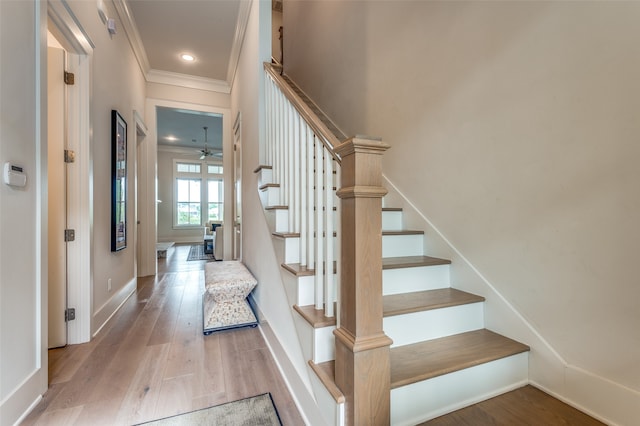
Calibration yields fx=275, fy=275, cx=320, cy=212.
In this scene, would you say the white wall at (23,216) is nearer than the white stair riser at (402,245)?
Yes

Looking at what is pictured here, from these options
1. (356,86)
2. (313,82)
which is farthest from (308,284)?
(313,82)

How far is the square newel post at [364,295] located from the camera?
1.00 m

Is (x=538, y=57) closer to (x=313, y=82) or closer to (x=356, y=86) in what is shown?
(x=356, y=86)

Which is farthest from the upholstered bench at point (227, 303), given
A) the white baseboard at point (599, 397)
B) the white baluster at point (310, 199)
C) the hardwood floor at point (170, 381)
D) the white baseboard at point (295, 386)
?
the white baseboard at point (599, 397)

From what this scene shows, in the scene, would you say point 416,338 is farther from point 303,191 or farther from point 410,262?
point 303,191

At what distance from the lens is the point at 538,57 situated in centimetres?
134

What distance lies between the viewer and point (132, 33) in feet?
10.7

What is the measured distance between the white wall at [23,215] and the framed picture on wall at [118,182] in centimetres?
126

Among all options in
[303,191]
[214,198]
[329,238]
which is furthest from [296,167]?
[214,198]

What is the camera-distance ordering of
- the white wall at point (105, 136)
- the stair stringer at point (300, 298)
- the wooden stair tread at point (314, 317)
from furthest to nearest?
the white wall at point (105, 136), the wooden stair tread at point (314, 317), the stair stringer at point (300, 298)

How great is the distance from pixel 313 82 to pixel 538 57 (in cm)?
292

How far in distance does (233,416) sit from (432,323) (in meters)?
1.12

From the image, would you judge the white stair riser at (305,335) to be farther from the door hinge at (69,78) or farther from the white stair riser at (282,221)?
the door hinge at (69,78)

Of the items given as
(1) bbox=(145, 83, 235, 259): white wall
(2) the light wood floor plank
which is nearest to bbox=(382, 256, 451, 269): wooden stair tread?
(2) the light wood floor plank
